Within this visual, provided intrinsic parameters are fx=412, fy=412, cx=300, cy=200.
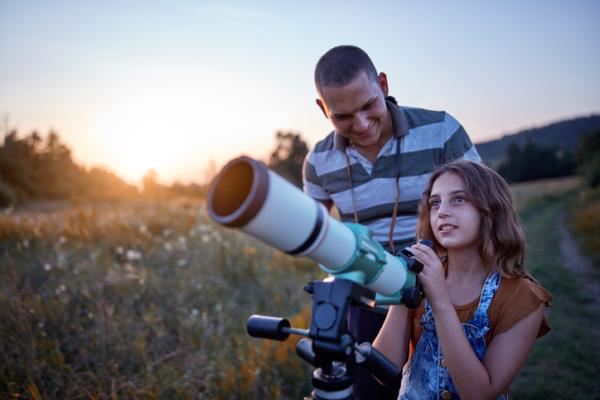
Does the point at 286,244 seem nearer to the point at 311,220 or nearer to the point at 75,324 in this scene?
the point at 311,220

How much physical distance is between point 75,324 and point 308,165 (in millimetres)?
2987

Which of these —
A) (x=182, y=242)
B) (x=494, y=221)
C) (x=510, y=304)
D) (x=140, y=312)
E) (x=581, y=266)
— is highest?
(x=494, y=221)

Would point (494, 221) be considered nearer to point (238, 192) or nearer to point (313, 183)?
point (313, 183)

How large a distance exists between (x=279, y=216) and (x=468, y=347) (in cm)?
117

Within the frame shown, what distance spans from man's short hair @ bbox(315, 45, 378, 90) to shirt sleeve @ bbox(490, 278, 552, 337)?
1.36 m

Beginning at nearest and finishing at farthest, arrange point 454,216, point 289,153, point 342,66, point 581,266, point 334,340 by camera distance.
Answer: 1. point 334,340
2. point 454,216
3. point 342,66
4. point 581,266
5. point 289,153

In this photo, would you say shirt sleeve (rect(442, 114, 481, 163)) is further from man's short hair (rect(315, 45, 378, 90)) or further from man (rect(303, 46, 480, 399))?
man's short hair (rect(315, 45, 378, 90))

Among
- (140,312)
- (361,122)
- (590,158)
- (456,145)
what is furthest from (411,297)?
(590,158)

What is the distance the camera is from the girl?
1.86 metres

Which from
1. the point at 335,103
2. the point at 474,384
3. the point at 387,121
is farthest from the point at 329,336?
the point at 387,121

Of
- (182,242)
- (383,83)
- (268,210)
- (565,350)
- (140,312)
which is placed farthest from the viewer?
(182,242)

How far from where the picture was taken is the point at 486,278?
207 cm

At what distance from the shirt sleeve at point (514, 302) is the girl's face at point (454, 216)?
28cm

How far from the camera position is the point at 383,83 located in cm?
270
